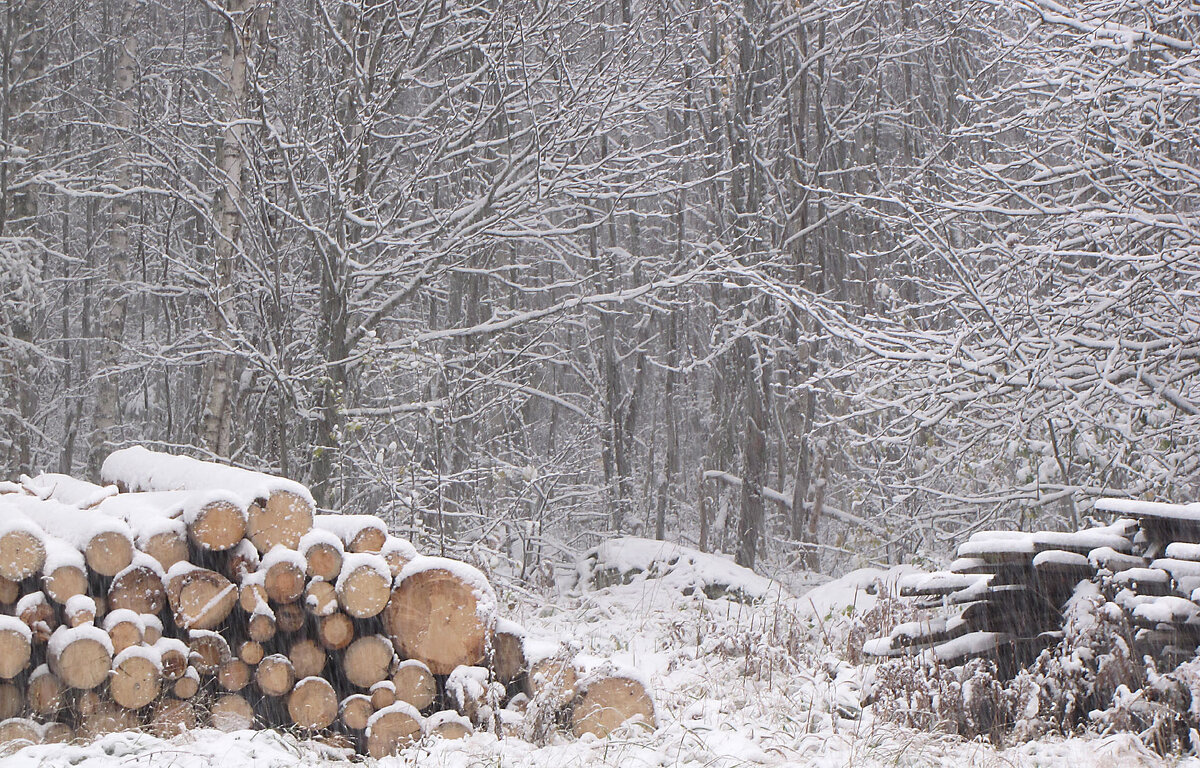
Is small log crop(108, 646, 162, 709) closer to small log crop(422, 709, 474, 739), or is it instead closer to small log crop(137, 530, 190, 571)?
small log crop(137, 530, 190, 571)

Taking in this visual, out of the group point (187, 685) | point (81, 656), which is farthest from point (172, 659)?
point (81, 656)

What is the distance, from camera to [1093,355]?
8.35 metres

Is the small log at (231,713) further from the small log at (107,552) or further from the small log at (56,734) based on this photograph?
the small log at (107,552)

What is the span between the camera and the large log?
4.71 m

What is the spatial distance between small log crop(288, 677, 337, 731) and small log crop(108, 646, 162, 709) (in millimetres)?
587

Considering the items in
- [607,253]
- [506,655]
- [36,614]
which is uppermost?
[607,253]

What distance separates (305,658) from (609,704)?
1389 millimetres

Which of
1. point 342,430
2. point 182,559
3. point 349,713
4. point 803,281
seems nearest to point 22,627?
point 182,559

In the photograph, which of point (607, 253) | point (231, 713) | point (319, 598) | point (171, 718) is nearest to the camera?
point (171, 718)

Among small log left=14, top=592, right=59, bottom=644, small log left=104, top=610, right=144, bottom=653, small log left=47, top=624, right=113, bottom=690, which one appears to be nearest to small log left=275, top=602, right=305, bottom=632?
small log left=104, top=610, right=144, bottom=653

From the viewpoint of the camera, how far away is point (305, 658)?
15.3 ft

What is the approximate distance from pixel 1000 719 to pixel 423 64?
24.8ft

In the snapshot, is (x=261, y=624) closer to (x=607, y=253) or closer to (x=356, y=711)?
(x=356, y=711)

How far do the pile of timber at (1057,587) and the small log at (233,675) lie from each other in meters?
3.24
